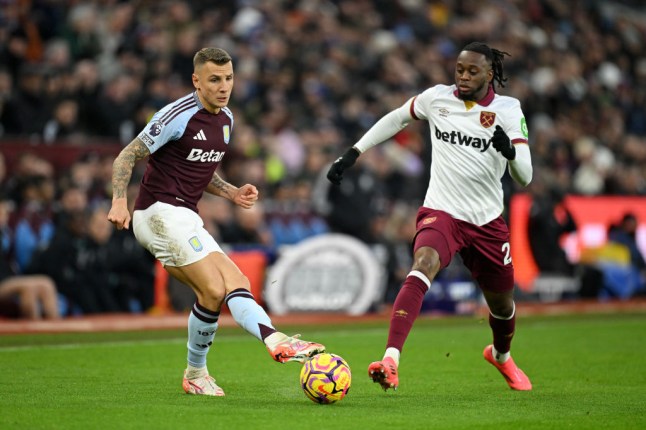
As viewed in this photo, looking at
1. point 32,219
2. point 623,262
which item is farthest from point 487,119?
point 623,262

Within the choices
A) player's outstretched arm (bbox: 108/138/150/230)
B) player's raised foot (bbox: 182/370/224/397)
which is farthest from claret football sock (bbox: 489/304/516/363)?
player's outstretched arm (bbox: 108/138/150/230)

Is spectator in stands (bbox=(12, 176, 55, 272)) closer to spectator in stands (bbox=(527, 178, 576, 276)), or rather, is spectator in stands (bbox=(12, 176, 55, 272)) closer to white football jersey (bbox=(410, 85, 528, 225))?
white football jersey (bbox=(410, 85, 528, 225))

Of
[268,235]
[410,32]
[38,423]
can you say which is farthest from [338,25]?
[38,423]

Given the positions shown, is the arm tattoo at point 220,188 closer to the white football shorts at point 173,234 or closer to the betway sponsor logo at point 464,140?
the white football shorts at point 173,234

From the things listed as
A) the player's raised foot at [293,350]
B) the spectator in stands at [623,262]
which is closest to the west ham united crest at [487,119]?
the player's raised foot at [293,350]

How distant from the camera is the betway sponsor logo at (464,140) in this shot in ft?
28.0

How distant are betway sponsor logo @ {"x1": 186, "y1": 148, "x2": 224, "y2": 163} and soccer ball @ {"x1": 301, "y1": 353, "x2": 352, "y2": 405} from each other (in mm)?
1740

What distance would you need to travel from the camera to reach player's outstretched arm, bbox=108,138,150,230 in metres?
7.35

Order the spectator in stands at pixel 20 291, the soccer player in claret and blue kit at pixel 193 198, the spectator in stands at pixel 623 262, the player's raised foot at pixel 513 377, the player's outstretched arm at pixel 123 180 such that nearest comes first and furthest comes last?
the player's outstretched arm at pixel 123 180, the soccer player in claret and blue kit at pixel 193 198, the player's raised foot at pixel 513 377, the spectator in stands at pixel 20 291, the spectator in stands at pixel 623 262

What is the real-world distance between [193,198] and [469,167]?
83.6 inches

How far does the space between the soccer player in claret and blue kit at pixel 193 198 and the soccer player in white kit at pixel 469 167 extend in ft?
3.36

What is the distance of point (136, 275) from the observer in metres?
15.7

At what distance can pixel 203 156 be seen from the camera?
8.13m

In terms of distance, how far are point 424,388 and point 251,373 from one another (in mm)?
1704
